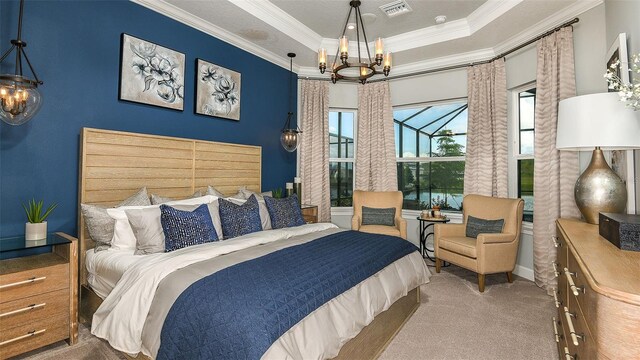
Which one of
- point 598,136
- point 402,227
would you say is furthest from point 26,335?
point 598,136

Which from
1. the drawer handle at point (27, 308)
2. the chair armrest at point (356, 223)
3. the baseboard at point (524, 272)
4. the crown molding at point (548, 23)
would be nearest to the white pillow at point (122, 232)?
the drawer handle at point (27, 308)

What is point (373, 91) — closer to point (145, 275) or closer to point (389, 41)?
point (389, 41)

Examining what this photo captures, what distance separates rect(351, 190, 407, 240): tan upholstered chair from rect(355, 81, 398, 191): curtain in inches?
12.7

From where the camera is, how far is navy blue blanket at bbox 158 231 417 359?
135 cm

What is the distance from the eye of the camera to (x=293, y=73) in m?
5.09

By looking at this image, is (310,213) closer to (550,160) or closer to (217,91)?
(217,91)

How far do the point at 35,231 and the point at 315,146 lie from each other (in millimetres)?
3578

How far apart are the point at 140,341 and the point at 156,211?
42.3 inches

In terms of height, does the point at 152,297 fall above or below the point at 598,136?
below

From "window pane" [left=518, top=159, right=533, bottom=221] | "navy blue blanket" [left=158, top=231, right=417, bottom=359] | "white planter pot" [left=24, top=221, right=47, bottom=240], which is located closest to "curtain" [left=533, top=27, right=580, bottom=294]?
"window pane" [left=518, top=159, right=533, bottom=221]

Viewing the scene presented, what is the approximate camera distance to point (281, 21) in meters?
3.79

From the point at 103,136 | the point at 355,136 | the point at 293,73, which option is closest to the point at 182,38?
the point at 103,136

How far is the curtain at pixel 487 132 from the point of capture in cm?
409

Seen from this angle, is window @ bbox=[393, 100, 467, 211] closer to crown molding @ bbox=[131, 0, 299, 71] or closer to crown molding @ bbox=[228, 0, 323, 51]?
crown molding @ bbox=[228, 0, 323, 51]
